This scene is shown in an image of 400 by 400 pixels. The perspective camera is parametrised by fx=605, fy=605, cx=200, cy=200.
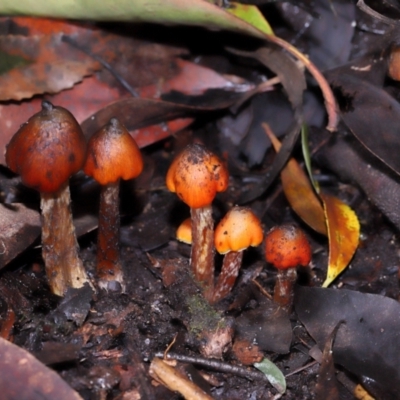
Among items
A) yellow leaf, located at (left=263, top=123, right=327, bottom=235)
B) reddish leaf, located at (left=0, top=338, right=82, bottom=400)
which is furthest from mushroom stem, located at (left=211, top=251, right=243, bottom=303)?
reddish leaf, located at (left=0, top=338, right=82, bottom=400)

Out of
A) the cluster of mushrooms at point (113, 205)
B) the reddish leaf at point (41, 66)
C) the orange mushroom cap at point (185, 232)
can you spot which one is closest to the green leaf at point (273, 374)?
the cluster of mushrooms at point (113, 205)

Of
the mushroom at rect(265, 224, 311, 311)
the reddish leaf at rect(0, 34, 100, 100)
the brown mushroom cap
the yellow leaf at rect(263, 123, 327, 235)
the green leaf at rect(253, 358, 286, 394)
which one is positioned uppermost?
the brown mushroom cap

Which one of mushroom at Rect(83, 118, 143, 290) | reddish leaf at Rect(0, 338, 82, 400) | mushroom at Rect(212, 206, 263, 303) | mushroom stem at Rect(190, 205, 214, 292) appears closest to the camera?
reddish leaf at Rect(0, 338, 82, 400)

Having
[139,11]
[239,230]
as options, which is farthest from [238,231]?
[139,11]

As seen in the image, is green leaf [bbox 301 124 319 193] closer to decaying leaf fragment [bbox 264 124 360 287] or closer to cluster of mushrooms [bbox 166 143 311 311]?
decaying leaf fragment [bbox 264 124 360 287]

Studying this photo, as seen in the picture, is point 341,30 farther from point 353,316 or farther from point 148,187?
point 353,316

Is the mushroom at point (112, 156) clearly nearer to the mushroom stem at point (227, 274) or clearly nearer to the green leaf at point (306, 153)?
the mushroom stem at point (227, 274)

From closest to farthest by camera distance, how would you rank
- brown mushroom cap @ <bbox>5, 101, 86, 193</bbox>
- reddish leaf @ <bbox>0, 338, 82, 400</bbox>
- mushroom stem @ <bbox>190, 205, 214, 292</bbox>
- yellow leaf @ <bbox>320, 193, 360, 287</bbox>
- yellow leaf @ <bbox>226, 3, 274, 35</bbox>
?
reddish leaf @ <bbox>0, 338, 82, 400</bbox> → brown mushroom cap @ <bbox>5, 101, 86, 193</bbox> → mushroom stem @ <bbox>190, 205, 214, 292</bbox> → yellow leaf @ <bbox>320, 193, 360, 287</bbox> → yellow leaf @ <bbox>226, 3, 274, 35</bbox>
